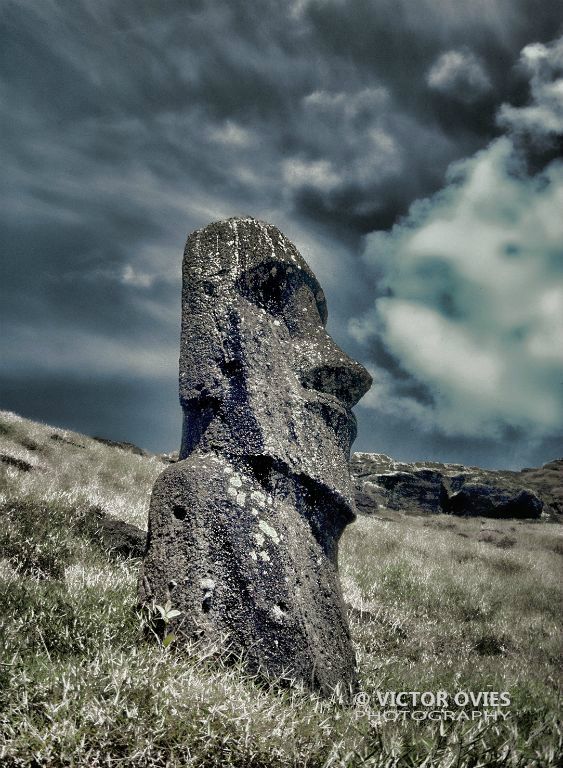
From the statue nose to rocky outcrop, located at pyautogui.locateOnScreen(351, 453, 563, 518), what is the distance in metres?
35.0

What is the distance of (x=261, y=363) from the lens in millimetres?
4305

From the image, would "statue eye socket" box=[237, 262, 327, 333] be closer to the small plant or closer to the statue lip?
the statue lip

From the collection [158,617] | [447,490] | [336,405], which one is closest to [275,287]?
[336,405]

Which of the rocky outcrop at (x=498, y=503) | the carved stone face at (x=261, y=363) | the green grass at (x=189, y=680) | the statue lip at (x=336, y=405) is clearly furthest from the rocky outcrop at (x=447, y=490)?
the carved stone face at (x=261, y=363)

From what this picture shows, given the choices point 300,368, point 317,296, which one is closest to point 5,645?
point 300,368

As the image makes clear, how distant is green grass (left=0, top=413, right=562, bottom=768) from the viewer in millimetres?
2229

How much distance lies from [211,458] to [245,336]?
42.2 inches

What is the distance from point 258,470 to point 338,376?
127cm

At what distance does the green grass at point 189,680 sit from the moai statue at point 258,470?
12.3 inches

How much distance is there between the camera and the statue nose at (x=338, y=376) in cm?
466

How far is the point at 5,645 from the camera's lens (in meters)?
2.69

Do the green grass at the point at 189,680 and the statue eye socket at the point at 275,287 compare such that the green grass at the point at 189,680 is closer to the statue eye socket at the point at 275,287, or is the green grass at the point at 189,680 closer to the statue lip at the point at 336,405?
the statue lip at the point at 336,405

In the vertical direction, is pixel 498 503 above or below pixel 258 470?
above

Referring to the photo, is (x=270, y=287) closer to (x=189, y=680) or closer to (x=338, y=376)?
(x=338, y=376)
